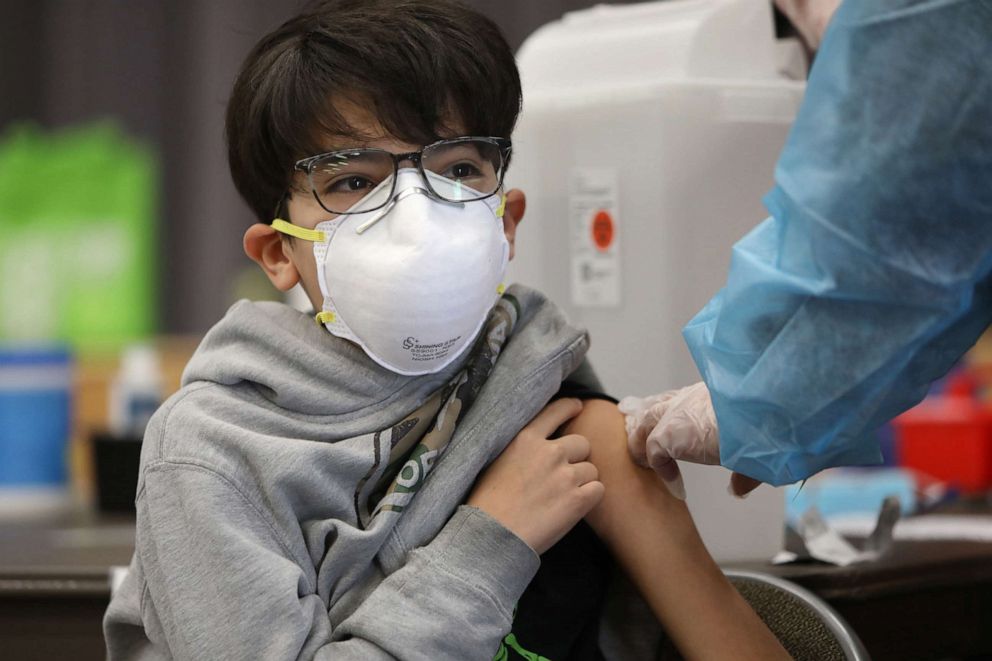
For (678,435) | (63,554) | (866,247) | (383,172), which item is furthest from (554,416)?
(63,554)

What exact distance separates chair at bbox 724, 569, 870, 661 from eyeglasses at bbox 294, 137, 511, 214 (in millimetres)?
486

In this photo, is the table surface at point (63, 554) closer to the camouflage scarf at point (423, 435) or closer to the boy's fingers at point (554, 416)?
the camouflage scarf at point (423, 435)

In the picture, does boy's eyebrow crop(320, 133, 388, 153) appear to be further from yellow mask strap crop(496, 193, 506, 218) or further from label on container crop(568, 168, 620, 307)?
label on container crop(568, 168, 620, 307)

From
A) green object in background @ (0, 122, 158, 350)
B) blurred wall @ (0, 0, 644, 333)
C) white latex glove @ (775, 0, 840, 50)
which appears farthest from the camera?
blurred wall @ (0, 0, 644, 333)

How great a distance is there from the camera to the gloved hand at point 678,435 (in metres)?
1.06

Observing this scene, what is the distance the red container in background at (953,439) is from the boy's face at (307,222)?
5.20ft

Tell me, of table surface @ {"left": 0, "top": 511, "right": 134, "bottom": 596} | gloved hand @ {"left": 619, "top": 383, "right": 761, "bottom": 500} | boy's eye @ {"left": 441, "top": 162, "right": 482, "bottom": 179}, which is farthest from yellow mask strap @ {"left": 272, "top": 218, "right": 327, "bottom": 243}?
table surface @ {"left": 0, "top": 511, "right": 134, "bottom": 596}

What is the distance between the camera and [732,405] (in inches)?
37.4

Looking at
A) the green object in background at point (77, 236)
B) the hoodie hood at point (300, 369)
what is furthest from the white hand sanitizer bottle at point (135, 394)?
the hoodie hood at point (300, 369)

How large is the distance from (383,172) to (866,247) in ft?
1.61

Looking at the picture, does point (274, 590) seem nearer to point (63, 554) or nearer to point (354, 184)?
point (354, 184)

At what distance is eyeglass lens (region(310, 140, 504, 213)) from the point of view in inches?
45.2

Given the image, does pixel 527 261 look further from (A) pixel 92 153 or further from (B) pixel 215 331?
(A) pixel 92 153

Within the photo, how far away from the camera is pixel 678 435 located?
3.54 feet
